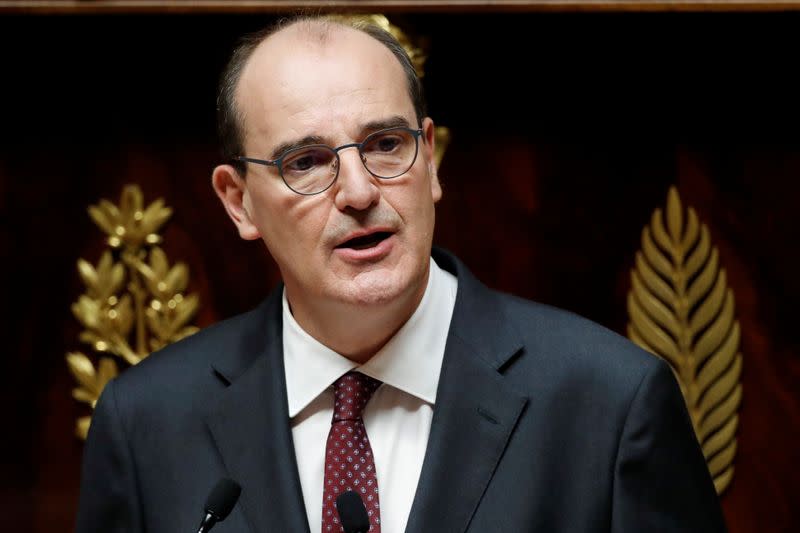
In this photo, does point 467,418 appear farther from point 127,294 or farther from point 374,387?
point 127,294

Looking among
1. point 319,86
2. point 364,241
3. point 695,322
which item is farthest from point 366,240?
point 695,322

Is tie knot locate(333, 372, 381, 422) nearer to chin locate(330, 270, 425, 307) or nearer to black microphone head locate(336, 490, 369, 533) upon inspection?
chin locate(330, 270, 425, 307)

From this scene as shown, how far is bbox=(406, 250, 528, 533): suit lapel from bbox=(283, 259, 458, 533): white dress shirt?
35 mm

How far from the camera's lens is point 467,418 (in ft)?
4.88

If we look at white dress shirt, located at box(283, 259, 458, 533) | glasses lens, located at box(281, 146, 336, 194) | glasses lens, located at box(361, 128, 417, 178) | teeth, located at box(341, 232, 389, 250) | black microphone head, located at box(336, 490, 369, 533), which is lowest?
black microphone head, located at box(336, 490, 369, 533)

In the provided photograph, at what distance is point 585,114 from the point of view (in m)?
2.06

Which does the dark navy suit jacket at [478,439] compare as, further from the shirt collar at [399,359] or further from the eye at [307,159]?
the eye at [307,159]

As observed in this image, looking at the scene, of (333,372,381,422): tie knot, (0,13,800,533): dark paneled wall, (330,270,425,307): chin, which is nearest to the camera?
(330,270,425,307): chin

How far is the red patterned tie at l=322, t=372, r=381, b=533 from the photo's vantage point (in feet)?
4.78

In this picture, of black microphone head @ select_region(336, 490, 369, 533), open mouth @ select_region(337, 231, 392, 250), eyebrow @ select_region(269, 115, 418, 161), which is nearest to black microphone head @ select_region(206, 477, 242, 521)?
black microphone head @ select_region(336, 490, 369, 533)

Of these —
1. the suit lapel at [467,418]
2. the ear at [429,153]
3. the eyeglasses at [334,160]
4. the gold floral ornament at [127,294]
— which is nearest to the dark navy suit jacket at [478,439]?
the suit lapel at [467,418]

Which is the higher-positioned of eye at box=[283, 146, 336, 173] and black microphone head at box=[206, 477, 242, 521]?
eye at box=[283, 146, 336, 173]

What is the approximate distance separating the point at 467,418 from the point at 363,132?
435 mm

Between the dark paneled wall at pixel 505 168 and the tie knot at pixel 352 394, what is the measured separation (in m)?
0.61
